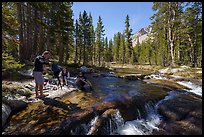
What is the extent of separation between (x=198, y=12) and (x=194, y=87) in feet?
46.1

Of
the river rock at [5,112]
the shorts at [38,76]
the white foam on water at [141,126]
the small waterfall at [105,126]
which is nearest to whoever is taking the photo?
the small waterfall at [105,126]

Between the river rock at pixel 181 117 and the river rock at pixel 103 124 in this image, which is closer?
the river rock at pixel 103 124

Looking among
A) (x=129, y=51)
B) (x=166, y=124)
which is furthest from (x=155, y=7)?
(x=129, y=51)

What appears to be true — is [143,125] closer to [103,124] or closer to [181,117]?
[103,124]

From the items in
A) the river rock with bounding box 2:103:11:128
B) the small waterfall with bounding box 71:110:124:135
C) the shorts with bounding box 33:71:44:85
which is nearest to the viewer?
the small waterfall with bounding box 71:110:124:135

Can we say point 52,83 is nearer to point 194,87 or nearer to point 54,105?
point 54,105

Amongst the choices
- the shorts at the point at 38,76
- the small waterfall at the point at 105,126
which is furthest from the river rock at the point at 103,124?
the shorts at the point at 38,76

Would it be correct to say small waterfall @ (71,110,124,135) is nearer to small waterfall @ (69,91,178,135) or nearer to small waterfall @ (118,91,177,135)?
small waterfall @ (69,91,178,135)

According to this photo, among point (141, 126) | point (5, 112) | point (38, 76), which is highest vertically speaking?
point (38, 76)

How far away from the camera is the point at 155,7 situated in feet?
96.7

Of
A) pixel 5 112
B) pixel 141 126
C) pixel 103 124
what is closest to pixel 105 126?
pixel 103 124

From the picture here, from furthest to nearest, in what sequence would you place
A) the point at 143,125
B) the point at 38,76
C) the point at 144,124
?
the point at 38,76 → the point at 144,124 → the point at 143,125

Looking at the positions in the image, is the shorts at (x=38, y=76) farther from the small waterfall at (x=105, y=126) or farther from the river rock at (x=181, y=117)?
the river rock at (x=181, y=117)

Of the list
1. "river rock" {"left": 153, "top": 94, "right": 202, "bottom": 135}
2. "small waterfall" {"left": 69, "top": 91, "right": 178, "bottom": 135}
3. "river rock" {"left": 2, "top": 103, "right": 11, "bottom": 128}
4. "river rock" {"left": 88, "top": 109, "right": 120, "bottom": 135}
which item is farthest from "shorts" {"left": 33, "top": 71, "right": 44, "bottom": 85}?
"river rock" {"left": 153, "top": 94, "right": 202, "bottom": 135}
